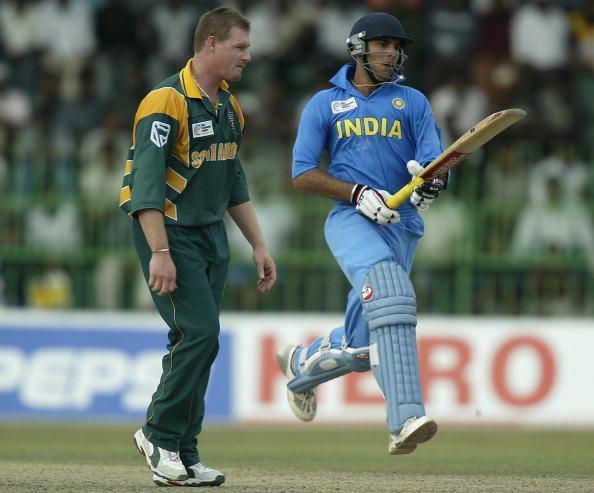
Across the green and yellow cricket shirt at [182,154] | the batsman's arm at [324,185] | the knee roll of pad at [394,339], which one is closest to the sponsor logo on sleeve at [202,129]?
the green and yellow cricket shirt at [182,154]

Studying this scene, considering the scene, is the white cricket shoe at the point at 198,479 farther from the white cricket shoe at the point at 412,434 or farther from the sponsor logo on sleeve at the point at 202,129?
the sponsor logo on sleeve at the point at 202,129

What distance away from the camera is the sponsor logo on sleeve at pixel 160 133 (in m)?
6.48

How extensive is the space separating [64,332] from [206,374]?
6767 millimetres

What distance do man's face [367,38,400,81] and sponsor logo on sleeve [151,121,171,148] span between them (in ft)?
4.54

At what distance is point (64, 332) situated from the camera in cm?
1330

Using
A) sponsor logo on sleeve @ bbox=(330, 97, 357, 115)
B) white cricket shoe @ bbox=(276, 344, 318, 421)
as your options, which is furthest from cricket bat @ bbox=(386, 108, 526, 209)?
white cricket shoe @ bbox=(276, 344, 318, 421)

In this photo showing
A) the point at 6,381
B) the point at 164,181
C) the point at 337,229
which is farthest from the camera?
the point at 6,381

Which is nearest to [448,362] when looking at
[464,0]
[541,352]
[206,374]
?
[541,352]

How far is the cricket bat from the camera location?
263 inches

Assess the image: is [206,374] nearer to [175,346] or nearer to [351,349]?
[175,346]

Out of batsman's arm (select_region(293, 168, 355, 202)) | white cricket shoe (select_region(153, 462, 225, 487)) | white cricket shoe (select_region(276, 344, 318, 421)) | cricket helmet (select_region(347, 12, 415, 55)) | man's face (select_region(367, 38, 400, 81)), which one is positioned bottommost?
white cricket shoe (select_region(153, 462, 225, 487))

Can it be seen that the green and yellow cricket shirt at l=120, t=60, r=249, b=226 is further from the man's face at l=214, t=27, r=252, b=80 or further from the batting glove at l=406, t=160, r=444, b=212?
the batting glove at l=406, t=160, r=444, b=212

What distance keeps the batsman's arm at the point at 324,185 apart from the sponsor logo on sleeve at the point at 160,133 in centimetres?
109

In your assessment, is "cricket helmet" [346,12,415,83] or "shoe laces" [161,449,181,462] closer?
"shoe laces" [161,449,181,462]
